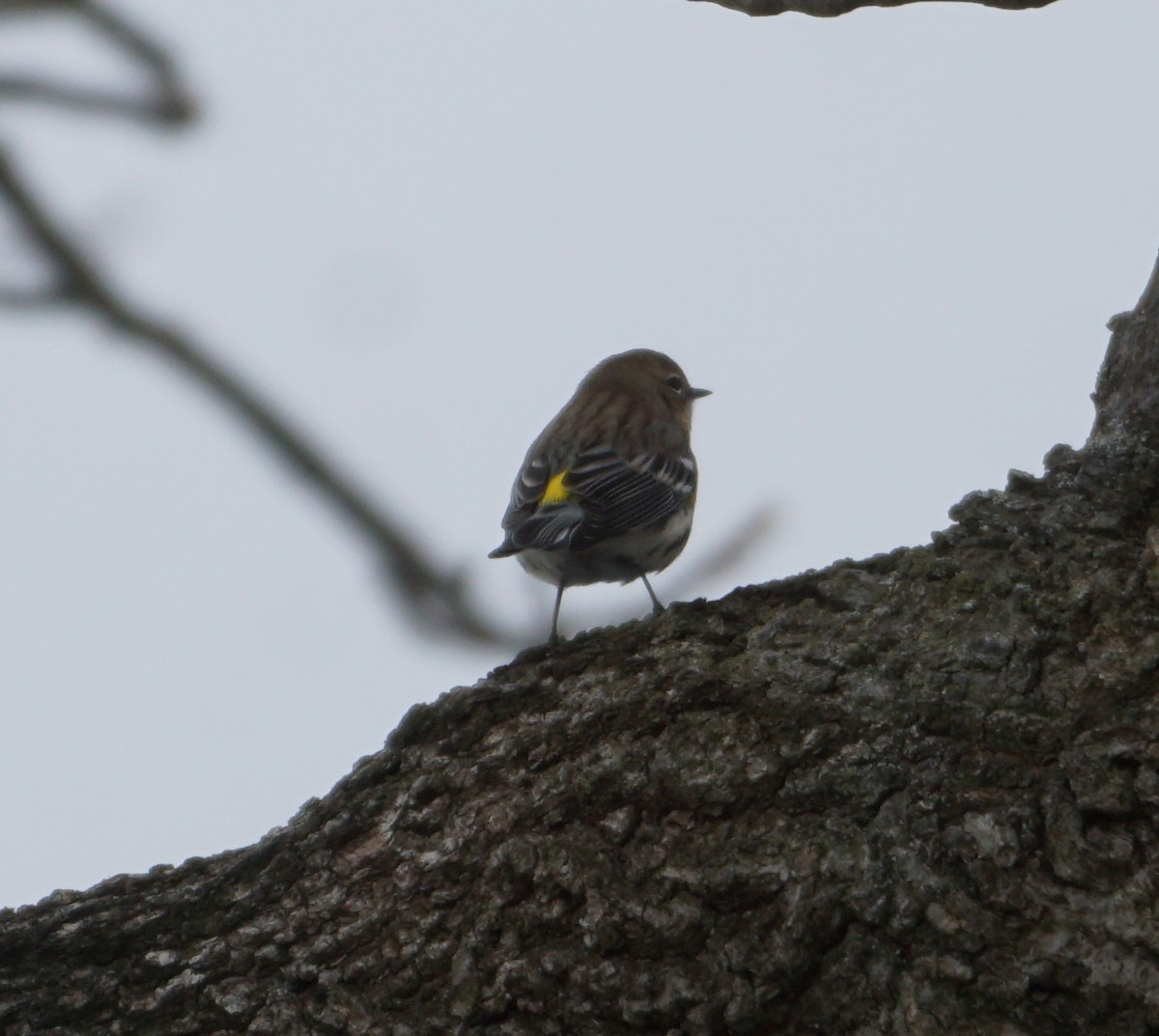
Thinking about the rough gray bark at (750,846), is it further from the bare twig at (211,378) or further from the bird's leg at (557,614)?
the bird's leg at (557,614)

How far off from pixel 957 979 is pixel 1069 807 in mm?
361

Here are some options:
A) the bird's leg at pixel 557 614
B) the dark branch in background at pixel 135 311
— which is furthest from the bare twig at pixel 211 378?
the bird's leg at pixel 557 614

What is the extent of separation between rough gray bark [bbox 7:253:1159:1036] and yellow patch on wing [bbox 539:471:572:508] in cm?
204

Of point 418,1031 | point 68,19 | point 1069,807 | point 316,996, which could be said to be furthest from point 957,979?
point 68,19

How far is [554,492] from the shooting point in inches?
213

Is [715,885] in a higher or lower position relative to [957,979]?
higher

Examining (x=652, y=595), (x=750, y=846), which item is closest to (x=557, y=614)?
(x=652, y=595)

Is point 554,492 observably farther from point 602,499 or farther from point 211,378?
point 211,378

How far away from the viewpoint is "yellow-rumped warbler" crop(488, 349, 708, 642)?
5094mm

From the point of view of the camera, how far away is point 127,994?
293 cm

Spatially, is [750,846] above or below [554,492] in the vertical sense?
below

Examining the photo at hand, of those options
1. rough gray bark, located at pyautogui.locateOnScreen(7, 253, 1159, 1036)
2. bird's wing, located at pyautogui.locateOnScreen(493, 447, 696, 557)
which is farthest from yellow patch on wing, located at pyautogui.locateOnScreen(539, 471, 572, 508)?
rough gray bark, located at pyautogui.locateOnScreen(7, 253, 1159, 1036)

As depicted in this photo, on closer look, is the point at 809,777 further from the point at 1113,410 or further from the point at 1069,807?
the point at 1113,410

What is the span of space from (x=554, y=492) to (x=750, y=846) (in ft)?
8.74
